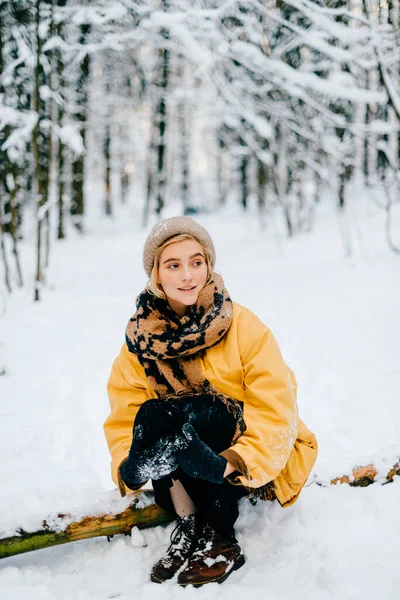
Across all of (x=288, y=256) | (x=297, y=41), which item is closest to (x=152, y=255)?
(x=297, y=41)

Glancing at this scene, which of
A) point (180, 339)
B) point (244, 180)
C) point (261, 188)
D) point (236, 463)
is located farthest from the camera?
point (244, 180)

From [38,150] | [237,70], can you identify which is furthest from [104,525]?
[237,70]

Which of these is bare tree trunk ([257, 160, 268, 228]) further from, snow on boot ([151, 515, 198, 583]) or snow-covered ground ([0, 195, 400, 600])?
snow on boot ([151, 515, 198, 583])

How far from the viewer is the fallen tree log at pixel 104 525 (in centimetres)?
185

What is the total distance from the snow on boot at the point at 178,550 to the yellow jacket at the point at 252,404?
0.29m

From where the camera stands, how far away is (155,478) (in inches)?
70.4

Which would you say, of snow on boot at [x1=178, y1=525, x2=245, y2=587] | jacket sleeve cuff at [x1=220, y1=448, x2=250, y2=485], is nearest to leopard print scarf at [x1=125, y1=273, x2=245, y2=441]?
jacket sleeve cuff at [x1=220, y1=448, x2=250, y2=485]

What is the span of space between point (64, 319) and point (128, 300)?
3.72 feet

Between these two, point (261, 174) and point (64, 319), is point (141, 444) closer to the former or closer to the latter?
point (64, 319)

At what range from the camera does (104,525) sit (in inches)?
76.7

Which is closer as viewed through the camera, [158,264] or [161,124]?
[158,264]

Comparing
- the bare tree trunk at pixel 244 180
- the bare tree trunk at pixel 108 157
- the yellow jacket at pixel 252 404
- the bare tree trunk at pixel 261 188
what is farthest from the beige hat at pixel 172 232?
the bare tree trunk at pixel 244 180

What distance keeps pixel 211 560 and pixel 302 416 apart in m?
1.59

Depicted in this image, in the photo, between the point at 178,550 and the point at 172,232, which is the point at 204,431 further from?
the point at 172,232
